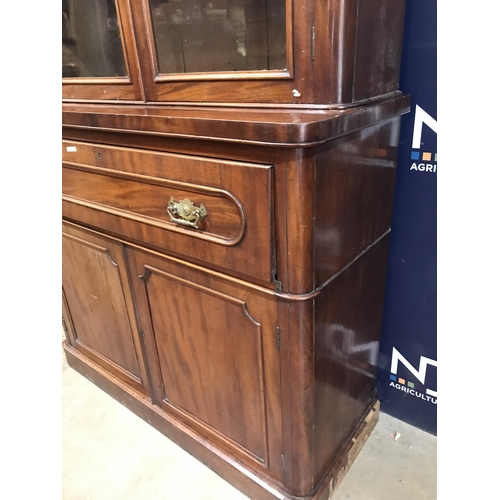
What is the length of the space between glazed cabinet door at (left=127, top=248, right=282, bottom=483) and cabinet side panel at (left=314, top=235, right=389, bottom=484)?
0.32 ft

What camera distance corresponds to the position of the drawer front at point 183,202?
29.6 inches

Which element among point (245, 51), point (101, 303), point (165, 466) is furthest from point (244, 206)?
point (165, 466)

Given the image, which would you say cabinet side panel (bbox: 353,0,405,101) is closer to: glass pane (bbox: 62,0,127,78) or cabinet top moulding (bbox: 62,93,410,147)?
cabinet top moulding (bbox: 62,93,410,147)

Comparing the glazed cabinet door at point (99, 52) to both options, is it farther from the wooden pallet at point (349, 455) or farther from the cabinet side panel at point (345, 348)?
the wooden pallet at point (349, 455)

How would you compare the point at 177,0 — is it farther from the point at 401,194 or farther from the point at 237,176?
the point at 401,194

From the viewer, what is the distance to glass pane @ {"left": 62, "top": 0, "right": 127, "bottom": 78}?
979 mm

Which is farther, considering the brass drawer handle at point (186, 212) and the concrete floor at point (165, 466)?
the concrete floor at point (165, 466)

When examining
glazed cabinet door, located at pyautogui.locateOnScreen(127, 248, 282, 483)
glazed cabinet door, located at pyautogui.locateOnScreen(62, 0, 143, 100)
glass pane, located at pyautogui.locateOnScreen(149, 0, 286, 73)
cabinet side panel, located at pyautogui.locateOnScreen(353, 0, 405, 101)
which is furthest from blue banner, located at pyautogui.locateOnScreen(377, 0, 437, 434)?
glazed cabinet door, located at pyautogui.locateOnScreen(62, 0, 143, 100)

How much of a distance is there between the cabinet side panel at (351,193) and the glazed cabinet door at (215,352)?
0.52 ft

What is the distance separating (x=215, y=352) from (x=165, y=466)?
1.64 ft

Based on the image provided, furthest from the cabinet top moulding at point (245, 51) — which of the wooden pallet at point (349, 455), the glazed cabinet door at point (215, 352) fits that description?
the wooden pallet at point (349, 455)

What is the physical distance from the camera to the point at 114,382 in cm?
143
